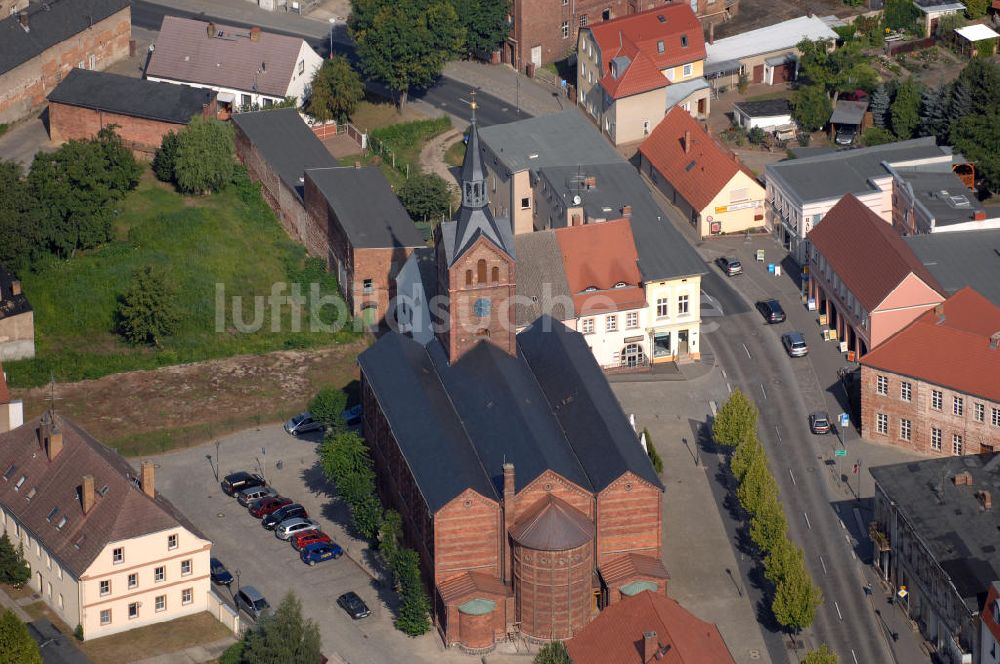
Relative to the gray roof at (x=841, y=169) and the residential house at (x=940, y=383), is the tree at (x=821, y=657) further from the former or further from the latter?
the gray roof at (x=841, y=169)

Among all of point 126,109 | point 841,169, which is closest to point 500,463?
point 841,169

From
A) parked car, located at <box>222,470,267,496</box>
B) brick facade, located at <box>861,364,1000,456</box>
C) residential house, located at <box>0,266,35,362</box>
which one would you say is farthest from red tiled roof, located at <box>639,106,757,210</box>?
residential house, located at <box>0,266,35,362</box>

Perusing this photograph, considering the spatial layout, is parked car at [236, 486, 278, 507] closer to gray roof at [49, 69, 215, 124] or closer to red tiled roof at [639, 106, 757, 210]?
gray roof at [49, 69, 215, 124]

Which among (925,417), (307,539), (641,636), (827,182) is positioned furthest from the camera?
(827,182)

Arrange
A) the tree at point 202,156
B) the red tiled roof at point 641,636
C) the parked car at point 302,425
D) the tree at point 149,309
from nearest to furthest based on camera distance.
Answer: the red tiled roof at point 641,636 < the parked car at point 302,425 < the tree at point 149,309 < the tree at point 202,156

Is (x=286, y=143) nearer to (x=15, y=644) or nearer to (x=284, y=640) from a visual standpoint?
(x=284, y=640)

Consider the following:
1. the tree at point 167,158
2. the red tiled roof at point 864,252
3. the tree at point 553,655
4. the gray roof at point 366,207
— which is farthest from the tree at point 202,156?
the tree at point 553,655
